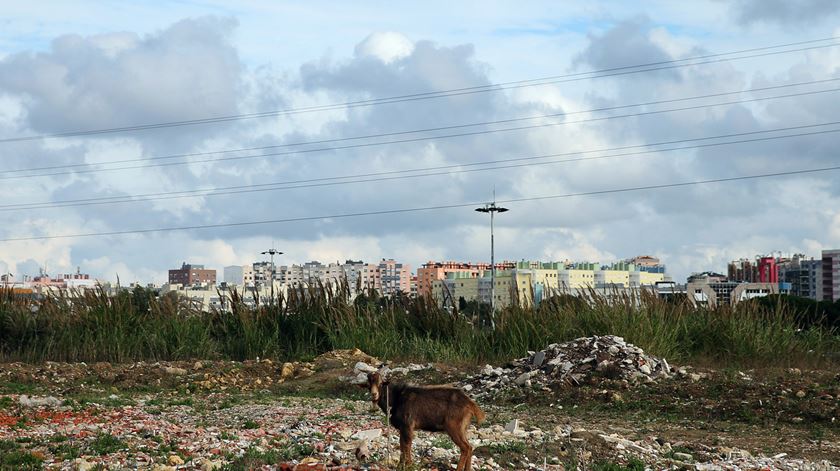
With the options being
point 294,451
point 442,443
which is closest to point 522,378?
point 442,443

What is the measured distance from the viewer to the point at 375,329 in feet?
62.1

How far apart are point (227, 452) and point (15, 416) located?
12.6ft

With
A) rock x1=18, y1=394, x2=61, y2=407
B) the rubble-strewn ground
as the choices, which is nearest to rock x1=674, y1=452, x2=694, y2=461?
the rubble-strewn ground

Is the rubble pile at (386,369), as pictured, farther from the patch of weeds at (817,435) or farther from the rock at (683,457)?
the rock at (683,457)

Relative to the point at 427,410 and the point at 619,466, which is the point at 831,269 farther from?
the point at 427,410

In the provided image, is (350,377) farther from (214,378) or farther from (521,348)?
(521,348)

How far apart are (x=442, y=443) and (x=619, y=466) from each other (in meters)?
1.53

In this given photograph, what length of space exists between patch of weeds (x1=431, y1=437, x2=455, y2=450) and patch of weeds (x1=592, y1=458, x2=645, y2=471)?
47.8 inches

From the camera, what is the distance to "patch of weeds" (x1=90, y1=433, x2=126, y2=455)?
7582 mm

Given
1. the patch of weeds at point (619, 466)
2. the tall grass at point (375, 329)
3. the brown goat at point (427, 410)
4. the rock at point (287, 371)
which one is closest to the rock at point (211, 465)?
the brown goat at point (427, 410)

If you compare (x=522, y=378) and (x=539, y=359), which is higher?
(x=539, y=359)

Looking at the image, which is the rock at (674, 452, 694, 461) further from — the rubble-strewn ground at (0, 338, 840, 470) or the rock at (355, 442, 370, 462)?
the rock at (355, 442, 370, 462)

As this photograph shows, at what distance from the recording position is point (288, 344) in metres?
19.6

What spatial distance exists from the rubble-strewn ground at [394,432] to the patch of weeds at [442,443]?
2 cm
